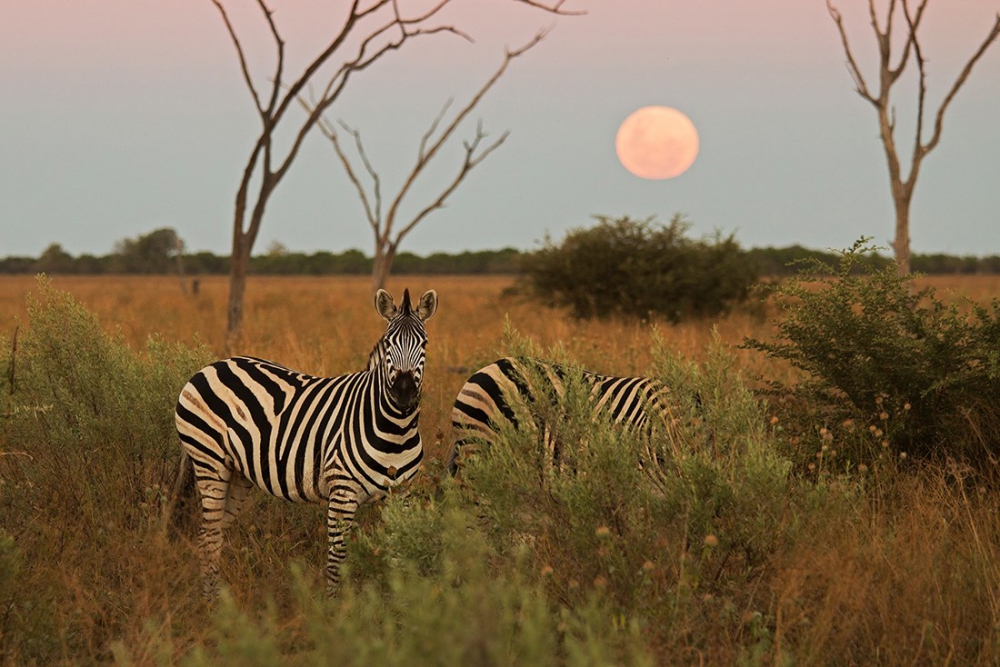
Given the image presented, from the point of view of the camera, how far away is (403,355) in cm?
455

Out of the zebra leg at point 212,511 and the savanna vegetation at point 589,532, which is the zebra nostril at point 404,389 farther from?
the zebra leg at point 212,511

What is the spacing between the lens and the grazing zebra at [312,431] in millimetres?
4648

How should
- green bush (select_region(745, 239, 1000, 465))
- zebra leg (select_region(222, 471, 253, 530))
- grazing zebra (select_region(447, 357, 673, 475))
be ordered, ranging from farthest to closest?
green bush (select_region(745, 239, 1000, 465)), zebra leg (select_region(222, 471, 253, 530)), grazing zebra (select_region(447, 357, 673, 475))

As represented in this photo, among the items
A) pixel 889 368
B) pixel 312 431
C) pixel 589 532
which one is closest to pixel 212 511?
pixel 312 431

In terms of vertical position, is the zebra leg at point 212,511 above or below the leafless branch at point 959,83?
below

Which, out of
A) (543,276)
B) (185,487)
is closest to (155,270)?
(543,276)

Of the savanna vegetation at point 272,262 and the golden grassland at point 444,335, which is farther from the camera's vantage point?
the savanna vegetation at point 272,262

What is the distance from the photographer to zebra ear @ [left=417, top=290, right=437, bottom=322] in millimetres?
4926

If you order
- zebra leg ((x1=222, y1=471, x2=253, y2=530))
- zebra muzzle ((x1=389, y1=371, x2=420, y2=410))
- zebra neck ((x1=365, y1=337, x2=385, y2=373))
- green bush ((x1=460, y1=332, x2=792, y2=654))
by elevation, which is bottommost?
zebra leg ((x1=222, y1=471, x2=253, y2=530))

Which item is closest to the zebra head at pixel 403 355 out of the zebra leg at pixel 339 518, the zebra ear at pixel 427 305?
the zebra ear at pixel 427 305

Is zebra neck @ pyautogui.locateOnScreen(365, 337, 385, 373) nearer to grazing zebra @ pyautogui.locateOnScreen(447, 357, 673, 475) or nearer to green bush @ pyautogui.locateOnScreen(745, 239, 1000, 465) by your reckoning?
grazing zebra @ pyautogui.locateOnScreen(447, 357, 673, 475)

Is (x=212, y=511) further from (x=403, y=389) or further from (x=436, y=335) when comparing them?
(x=436, y=335)

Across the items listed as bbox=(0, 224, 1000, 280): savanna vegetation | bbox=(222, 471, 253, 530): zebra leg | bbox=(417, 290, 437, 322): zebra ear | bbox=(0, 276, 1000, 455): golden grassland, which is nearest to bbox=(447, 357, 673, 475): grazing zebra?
bbox=(0, 276, 1000, 455): golden grassland

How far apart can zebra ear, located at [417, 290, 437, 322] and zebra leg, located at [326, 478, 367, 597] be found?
3.07ft
